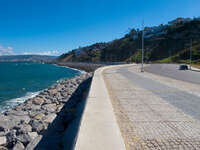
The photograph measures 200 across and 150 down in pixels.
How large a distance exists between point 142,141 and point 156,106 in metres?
2.49

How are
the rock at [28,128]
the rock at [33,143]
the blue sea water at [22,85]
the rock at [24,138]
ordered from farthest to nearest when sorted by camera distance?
the blue sea water at [22,85]
the rock at [28,128]
the rock at [24,138]
the rock at [33,143]

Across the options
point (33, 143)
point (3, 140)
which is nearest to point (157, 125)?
point (33, 143)

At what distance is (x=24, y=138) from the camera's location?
4492 mm

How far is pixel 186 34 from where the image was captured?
77375 millimetres

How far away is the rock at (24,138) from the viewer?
4402mm

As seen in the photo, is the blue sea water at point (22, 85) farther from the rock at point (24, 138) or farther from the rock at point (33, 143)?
the rock at point (33, 143)

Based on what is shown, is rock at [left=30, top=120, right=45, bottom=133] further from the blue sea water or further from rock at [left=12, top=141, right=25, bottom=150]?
the blue sea water

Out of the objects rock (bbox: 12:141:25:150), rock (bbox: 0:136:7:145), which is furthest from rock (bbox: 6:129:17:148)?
rock (bbox: 12:141:25:150)

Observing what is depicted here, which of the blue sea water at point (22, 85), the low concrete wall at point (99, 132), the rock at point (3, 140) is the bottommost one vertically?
the blue sea water at point (22, 85)

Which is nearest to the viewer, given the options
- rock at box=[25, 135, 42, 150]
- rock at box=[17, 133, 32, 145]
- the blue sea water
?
rock at box=[25, 135, 42, 150]

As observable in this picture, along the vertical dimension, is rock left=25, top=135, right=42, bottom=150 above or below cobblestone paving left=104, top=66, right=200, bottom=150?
below

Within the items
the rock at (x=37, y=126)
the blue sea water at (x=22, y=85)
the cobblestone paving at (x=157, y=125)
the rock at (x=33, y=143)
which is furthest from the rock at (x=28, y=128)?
the blue sea water at (x=22, y=85)

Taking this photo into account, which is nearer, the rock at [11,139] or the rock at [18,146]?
the rock at [18,146]

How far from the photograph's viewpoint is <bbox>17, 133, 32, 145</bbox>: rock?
4.40 m
